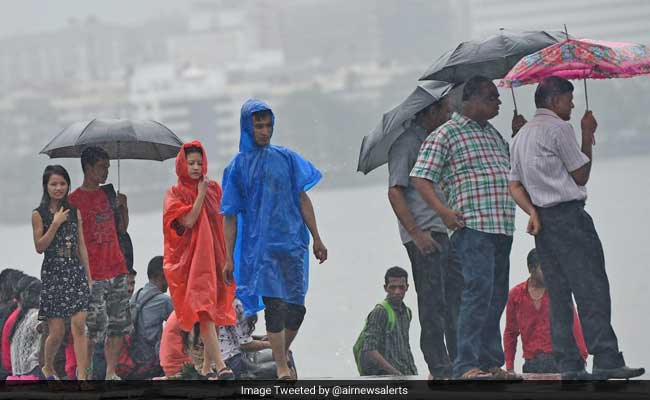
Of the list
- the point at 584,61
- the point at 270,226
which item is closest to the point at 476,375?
the point at 270,226

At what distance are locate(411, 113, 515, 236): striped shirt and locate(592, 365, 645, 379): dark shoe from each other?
2.58ft

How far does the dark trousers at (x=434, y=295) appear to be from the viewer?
6.26 meters

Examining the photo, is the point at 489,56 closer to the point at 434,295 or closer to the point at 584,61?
the point at 584,61

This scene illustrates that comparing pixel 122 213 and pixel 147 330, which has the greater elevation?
pixel 122 213

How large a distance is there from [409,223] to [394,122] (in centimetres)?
58

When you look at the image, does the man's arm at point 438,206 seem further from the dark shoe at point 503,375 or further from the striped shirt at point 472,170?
the dark shoe at point 503,375

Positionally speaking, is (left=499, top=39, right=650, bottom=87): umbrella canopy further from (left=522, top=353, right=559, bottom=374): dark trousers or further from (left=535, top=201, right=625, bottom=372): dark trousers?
(left=522, top=353, right=559, bottom=374): dark trousers

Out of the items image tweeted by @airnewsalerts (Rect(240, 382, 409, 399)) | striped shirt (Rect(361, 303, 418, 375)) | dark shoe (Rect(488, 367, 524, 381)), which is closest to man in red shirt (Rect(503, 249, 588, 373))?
striped shirt (Rect(361, 303, 418, 375))

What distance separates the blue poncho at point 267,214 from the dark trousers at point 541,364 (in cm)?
131

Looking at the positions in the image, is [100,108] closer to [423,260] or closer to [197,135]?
[197,135]

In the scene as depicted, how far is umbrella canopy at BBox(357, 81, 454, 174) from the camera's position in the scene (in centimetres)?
659

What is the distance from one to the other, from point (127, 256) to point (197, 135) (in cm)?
8987

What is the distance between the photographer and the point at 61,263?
21.9 feet

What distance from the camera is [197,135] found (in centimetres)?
9656
